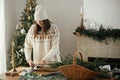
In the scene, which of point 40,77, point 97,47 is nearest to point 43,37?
point 40,77

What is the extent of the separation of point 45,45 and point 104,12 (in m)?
1.88

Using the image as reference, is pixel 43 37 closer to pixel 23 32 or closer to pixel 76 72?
pixel 76 72

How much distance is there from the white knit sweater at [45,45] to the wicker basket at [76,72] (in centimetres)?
103

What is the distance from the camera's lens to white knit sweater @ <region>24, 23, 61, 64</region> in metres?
3.15

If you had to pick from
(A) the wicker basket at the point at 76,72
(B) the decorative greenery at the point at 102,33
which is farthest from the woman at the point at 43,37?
(B) the decorative greenery at the point at 102,33

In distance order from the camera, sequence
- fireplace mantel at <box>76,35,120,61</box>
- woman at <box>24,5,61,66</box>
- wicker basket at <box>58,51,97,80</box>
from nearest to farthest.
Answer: wicker basket at <box>58,51,97,80</box>
woman at <box>24,5,61,66</box>
fireplace mantel at <box>76,35,120,61</box>

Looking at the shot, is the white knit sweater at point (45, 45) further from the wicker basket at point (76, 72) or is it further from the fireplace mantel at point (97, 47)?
the fireplace mantel at point (97, 47)

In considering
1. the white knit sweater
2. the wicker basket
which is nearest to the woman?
the white knit sweater

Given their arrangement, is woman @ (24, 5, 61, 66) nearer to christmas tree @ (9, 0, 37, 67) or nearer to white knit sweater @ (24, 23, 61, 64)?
white knit sweater @ (24, 23, 61, 64)

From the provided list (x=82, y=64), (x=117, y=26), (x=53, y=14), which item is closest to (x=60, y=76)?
(x=82, y=64)

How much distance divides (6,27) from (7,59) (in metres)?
0.65

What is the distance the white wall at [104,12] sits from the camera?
180 inches

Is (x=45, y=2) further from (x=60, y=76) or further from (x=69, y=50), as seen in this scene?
(x=60, y=76)

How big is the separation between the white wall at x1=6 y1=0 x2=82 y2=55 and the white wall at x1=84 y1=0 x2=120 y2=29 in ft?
1.27
